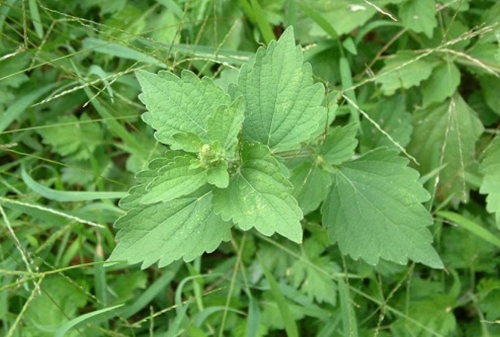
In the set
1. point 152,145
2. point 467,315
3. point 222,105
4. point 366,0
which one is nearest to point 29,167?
point 152,145

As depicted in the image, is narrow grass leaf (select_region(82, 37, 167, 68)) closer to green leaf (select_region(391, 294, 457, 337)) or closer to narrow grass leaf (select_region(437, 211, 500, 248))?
narrow grass leaf (select_region(437, 211, 500, 248))

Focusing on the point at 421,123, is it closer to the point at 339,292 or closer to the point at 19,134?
the point at 339,292

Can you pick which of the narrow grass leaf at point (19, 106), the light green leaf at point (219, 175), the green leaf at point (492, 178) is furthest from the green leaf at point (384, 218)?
the narrow grass leaf at point (19, 106)

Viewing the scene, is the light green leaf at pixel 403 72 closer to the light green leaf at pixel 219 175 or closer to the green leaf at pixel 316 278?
the green leaf at pixel 316 278

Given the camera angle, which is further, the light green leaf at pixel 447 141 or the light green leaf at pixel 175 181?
the light green leaf at pixel 447 141

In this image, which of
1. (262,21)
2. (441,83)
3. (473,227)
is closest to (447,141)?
(441,83)
